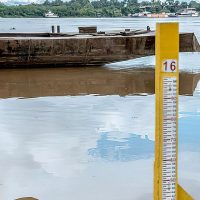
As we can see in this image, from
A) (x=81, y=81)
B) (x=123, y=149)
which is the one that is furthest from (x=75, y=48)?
(x=123, y=149)

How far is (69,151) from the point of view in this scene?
744 centimetres

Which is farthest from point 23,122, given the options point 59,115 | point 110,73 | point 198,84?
point 110,73

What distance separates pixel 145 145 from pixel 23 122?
261 cm

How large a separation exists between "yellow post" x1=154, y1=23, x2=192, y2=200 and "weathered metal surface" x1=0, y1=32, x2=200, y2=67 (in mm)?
13652

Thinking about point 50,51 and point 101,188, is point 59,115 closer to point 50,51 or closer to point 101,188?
point 101,188

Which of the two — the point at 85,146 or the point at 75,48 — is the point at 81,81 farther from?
the point at 85,146

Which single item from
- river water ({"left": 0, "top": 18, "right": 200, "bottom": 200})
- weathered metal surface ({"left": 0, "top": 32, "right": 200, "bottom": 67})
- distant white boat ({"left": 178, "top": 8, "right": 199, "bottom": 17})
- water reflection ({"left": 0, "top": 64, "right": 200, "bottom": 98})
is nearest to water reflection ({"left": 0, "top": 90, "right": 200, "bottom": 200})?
river water ({"left": 0, "top": 18, "right": 200, "bottom": 200})

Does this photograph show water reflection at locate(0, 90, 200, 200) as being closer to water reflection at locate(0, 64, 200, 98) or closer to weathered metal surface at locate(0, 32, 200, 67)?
water reflection at locate(0, 64, 200, 98)

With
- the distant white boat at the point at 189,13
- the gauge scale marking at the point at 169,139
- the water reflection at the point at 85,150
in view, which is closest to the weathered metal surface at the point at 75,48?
the water reflection at the point at 85,150

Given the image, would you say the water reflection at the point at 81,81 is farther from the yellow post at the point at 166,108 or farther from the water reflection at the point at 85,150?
the yellow post at the point at 166,108

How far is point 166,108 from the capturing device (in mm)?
3531

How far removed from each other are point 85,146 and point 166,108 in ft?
14.0

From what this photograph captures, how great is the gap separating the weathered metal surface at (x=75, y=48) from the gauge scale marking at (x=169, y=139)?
1365 cm

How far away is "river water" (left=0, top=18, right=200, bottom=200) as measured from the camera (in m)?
5.93
